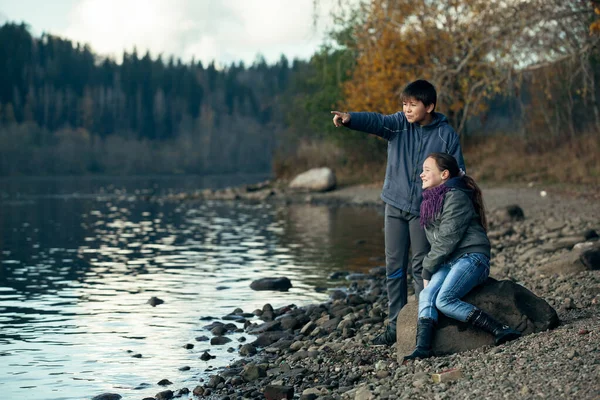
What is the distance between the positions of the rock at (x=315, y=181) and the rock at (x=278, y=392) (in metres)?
29.9

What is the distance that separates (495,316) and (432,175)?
117 centimetres

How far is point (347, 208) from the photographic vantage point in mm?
30594

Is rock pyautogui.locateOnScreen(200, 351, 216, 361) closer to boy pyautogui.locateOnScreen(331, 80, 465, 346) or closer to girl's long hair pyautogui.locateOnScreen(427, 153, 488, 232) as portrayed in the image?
boy pyautogui.locateOnScreen(331, 80, 465, 346)

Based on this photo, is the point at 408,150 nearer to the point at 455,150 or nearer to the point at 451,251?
the point at 455,150

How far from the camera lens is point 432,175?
657cm

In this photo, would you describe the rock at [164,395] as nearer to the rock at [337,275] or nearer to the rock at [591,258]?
the rock at [591,258]

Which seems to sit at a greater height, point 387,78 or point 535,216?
point 387,78

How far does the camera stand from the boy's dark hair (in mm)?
6699

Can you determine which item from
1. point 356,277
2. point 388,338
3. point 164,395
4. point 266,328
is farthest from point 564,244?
point 164,395

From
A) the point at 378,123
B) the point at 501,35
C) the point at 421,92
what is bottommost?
the point at 378,123

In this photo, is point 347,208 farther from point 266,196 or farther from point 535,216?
point 535,216

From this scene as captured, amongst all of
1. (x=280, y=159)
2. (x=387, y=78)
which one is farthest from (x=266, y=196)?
(x=387, y=78)

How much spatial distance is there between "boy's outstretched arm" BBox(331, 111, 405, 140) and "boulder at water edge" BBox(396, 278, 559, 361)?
141 centimetres

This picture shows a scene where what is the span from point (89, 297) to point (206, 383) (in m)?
5.45
